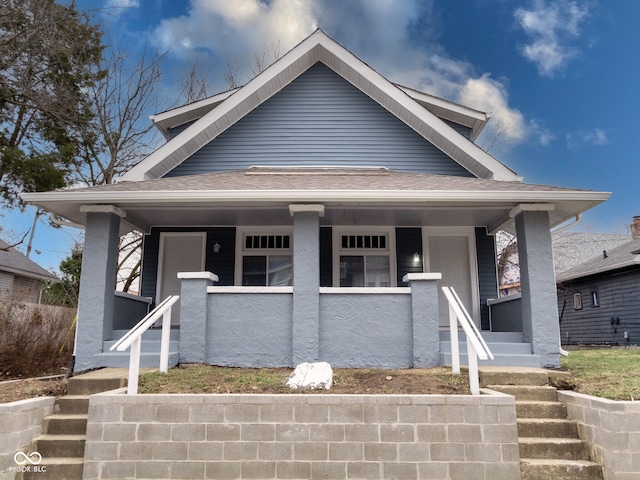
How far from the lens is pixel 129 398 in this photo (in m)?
4.73

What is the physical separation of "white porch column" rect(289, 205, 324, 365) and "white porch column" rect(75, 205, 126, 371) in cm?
278

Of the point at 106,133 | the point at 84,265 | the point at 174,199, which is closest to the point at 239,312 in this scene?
the point at 174,199

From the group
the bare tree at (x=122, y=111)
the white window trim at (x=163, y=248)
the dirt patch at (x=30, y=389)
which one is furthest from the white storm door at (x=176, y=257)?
the bare tree at (x=122, y=111)

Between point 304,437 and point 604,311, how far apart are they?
16873 millimetres

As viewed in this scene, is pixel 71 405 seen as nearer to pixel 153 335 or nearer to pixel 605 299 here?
pixel 153 335

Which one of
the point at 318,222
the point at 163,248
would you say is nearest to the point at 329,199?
the point at 318,222

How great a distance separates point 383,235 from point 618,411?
550cm

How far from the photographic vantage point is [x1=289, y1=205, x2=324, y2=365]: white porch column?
7.00 metres

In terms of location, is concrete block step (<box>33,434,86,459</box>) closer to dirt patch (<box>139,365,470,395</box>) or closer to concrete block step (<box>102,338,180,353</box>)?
dirt patch (<box>139,365,470,395</box>)

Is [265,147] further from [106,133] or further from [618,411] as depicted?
[106,133]

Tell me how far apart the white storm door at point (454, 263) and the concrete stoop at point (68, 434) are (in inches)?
236

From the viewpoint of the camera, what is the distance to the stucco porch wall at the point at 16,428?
4551mm

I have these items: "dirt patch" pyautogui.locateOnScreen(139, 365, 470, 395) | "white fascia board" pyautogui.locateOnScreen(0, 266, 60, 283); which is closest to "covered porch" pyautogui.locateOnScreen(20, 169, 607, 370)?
"dirt patch" pyautogui.locateOnScreen(139, 365, 470, 395)

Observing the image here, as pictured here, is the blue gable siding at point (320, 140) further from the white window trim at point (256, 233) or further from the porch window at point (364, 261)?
the porch window at point (364, 261)
